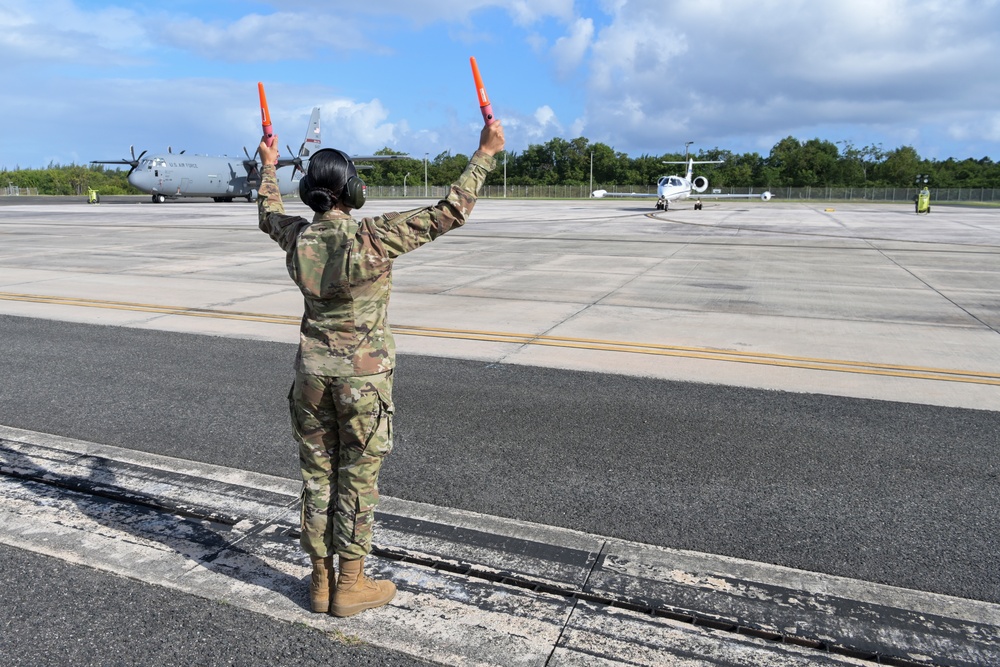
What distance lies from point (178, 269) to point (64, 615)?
13443 millimetres

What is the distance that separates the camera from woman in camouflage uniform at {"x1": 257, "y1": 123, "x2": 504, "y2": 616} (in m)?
3.16

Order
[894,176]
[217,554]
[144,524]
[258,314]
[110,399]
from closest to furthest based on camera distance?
1. [217,554]
2. [144,524]
3. [110,399]
4. [258,314]
5. [894,176]

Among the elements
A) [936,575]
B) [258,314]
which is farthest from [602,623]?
[258,314]

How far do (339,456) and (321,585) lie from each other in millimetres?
593

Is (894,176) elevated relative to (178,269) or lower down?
elevated

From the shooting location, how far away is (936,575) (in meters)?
3.73

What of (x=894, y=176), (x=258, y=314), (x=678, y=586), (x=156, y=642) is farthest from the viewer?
(x=894, y=176)

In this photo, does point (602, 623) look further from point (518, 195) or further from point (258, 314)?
point (518, 195)

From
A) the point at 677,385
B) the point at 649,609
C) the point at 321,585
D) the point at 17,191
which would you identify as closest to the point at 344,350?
the point at 321,585

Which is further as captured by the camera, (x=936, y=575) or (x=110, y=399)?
(x=110, y=399)

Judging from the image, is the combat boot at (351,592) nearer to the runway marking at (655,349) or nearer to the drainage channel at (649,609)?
the drainage channel at (649,609)

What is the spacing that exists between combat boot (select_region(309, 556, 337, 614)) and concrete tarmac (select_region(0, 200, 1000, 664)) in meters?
1.26

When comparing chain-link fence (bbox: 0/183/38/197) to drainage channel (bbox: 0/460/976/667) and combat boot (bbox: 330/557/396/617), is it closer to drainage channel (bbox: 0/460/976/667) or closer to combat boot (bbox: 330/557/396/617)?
drainage channel (bbox: 0/460/976/667)

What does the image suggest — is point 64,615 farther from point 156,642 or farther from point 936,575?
point 936,575
